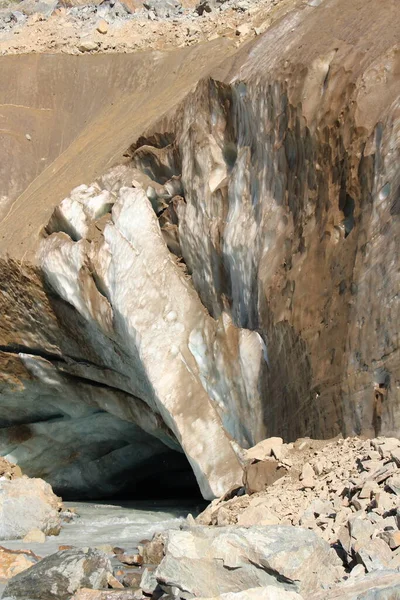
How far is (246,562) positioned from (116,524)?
5.67 meters

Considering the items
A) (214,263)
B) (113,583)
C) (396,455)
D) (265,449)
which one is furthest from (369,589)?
(214,263)

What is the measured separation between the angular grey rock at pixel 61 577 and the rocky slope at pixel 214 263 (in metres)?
2.08

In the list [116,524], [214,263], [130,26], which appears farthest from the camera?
[130,26]

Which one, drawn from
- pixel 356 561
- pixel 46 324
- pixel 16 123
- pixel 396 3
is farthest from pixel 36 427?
pixel 356 561

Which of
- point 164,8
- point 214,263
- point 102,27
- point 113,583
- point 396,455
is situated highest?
point 164,8

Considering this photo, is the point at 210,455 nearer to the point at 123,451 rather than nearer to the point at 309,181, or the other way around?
the point at 309,181

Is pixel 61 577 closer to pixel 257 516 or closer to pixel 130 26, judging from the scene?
pixel 257 516

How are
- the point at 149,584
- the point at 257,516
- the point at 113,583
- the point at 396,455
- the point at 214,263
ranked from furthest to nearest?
the point at 214,263 < the point at 257,516 < the point at 113,583 < the point at 396,455 < the point at 149,584

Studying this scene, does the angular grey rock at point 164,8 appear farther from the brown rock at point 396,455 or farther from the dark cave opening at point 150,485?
the brown rock at point 396,455

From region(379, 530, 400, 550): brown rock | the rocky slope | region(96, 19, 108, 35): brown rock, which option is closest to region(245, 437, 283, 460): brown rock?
the rocky slope

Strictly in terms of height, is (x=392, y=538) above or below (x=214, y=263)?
below

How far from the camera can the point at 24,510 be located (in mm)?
8656

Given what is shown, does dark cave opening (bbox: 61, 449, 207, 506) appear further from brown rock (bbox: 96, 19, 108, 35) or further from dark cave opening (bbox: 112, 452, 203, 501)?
Answer: brown rock (bbox: 96, 19, 108, 35)

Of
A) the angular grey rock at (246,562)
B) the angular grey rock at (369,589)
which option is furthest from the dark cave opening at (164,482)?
the angular grey rock at (369,589)
